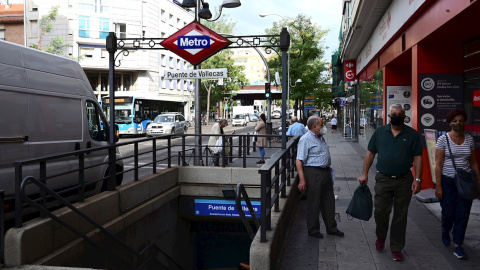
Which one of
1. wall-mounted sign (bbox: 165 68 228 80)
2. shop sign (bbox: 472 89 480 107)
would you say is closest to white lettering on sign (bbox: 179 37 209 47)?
wall-mounted sign (bbox: 165 68 228 80)

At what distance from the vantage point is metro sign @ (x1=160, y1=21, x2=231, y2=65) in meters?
9.16

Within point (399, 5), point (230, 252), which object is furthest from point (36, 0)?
point (399, 5)

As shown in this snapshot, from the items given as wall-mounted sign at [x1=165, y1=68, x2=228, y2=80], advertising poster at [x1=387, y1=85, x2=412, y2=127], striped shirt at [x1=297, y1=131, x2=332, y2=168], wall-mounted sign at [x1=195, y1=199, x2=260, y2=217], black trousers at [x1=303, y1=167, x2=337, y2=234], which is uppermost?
wall-mounted sign at [x1=165, y1=68, x2=228, y2=80]

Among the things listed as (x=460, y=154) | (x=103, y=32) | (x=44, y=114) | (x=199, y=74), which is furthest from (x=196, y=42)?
(x=103, y=32)

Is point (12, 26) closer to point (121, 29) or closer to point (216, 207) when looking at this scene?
point (121, 29)

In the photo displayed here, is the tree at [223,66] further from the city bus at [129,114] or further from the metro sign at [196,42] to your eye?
the metro sign at [196,42]

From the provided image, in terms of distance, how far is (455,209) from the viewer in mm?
5535

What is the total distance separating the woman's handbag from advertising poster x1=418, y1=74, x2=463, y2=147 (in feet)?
14.8

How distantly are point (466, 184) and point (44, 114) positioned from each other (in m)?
5.94

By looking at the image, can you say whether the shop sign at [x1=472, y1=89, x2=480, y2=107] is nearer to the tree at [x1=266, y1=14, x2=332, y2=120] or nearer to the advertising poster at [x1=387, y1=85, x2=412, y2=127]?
the advertising poster at [x1=387, y1=85, x2=412, y2=127]

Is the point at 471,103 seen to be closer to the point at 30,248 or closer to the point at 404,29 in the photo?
the point at 404,29

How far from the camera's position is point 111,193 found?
773 cm

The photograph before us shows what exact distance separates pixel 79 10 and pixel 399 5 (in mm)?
42123

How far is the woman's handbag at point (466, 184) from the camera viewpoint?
524 cm
